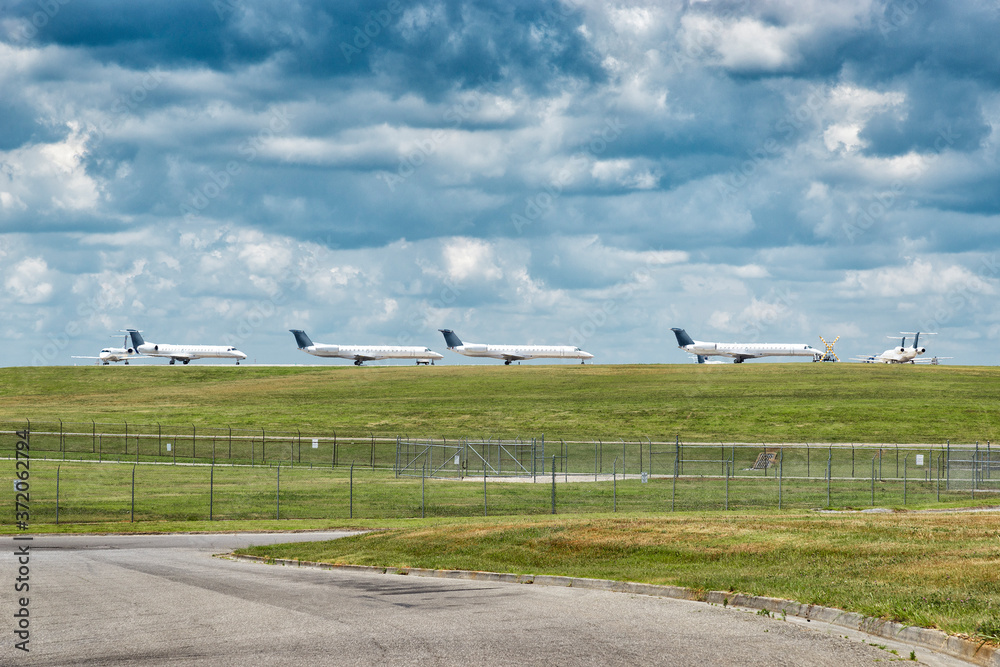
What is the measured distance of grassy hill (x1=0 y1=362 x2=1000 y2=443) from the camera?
79.8 metres

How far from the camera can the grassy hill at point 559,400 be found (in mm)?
79750

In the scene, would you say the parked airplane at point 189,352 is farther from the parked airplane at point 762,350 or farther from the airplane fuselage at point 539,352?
the parked airplane at point 762,350

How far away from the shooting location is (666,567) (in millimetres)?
19922

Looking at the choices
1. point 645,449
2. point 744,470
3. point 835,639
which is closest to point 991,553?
point 835,639

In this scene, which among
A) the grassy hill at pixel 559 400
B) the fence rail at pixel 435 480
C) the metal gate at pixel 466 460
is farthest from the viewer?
the grassy hill at pixel 559 400

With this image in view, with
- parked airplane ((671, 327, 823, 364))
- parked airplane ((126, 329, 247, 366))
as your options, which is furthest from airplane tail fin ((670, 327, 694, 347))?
parked airplane ((126, 329, 247, 366))

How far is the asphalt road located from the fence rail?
14829 mm

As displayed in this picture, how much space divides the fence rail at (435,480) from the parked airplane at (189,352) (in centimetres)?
6931

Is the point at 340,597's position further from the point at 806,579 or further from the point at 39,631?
the point at 806,579

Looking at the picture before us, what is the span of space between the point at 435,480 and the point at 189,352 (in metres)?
105

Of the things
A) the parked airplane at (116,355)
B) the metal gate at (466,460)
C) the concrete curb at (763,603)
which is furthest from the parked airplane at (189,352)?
the concrete curb at (763,603)

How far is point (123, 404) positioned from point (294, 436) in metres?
32.8

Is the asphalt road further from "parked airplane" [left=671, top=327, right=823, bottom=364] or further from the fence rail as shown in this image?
"parked airplane" [left=671, top=327, right=823, bottom=364]

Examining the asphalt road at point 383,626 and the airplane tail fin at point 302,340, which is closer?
the asphalt road at point 383,626
